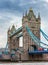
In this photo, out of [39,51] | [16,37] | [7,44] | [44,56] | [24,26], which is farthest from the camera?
[7,44]

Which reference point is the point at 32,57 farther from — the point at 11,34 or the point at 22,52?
the point at 11,34

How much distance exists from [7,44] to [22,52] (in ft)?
118

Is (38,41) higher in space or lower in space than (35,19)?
lower

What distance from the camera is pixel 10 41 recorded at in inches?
5433

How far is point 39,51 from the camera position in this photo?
9925cm

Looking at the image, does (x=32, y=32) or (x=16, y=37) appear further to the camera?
(x=16, y=37)

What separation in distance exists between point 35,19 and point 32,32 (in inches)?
183

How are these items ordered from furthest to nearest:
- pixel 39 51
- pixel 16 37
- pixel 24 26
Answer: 1. pixel 16 37
2. pixel 24 26
3. pixel 39 51

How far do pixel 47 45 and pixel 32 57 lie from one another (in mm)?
10246

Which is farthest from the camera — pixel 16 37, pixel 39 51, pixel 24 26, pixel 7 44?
pixel 7 44

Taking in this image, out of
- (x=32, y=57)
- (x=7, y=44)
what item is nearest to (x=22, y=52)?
(x=32, y=57)

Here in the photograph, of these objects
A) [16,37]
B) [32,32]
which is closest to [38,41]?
[32,32]

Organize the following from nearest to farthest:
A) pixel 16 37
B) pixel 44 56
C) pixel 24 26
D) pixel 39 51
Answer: pixel 39 51
pixel 44 56
pixel 24 26
pixel 16 37

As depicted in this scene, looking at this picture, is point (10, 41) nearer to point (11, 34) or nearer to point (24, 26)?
point (11, 34)
